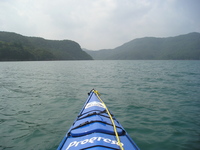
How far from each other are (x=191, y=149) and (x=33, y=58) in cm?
15071

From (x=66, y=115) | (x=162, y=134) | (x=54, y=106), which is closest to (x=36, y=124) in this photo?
(x=66, y=115)

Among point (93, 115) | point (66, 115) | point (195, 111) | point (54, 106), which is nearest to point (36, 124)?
point (66, 115)

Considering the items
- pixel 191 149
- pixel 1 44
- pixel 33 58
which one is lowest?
pixel 191 149

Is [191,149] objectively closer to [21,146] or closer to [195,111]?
[195,111]

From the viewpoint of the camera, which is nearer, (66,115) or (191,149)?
(191,149)

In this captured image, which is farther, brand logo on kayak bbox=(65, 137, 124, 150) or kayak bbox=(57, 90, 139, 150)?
brand logo on kayak bbox=(65, 137, 124, 150)

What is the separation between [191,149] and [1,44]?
147355 mm

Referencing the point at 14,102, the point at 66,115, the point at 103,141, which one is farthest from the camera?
the point at 14,102

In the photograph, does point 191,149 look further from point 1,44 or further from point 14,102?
point 1,44

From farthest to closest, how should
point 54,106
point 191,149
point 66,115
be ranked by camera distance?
point 54,106 < point 66,115 < point 191,149

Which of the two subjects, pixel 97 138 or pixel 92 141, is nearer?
pixel 92 141

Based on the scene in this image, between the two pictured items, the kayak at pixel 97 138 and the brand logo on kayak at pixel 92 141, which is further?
the brand logo on kayak at pixel 92 141

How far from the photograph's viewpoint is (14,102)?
10.2 meters

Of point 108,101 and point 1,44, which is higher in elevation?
point 1,44
